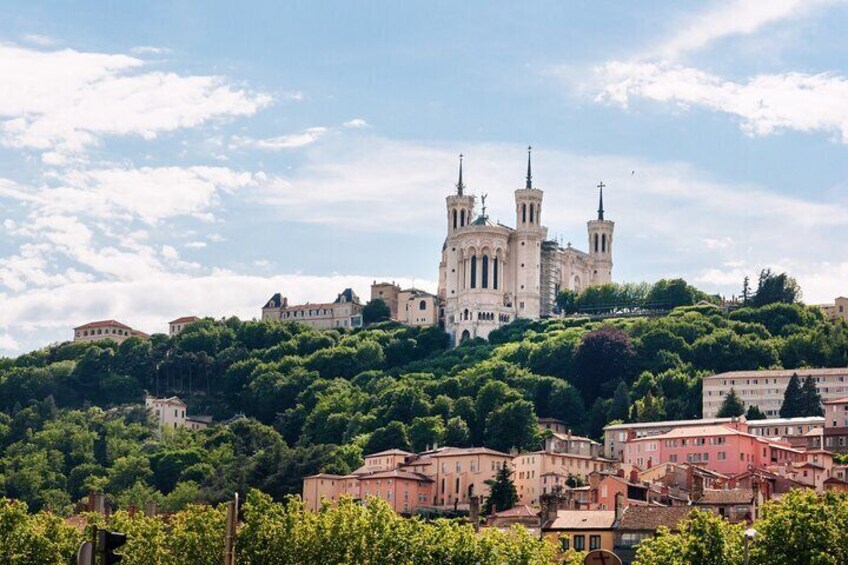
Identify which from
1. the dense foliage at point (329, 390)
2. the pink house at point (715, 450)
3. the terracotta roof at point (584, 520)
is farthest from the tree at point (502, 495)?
the terracotta roof at point (584, 520)

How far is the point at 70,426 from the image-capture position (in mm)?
152125

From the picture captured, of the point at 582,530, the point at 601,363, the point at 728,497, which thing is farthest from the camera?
the point at 601,363

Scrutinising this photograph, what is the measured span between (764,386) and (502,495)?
35673mm

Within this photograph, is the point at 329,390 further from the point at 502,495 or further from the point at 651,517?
the point at 651,517

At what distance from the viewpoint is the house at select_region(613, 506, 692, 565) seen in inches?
3243

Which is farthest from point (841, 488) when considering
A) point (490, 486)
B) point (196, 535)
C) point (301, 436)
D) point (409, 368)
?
point (409, 368)

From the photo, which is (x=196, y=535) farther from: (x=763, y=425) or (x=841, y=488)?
(x=763, y=425)

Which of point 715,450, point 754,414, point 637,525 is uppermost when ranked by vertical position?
point 754,414

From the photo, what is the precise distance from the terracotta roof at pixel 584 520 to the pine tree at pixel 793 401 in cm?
4797

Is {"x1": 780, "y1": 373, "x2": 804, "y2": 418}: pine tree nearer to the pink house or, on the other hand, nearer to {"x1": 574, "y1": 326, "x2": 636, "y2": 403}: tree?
the pink house

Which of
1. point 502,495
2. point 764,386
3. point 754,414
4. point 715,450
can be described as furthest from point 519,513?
point 764,386

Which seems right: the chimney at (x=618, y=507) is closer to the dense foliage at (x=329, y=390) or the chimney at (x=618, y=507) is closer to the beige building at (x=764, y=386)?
the dense foliage at (x=329, y=390)

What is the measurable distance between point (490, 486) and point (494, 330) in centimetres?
5717

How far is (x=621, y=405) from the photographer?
13812 centimetres
